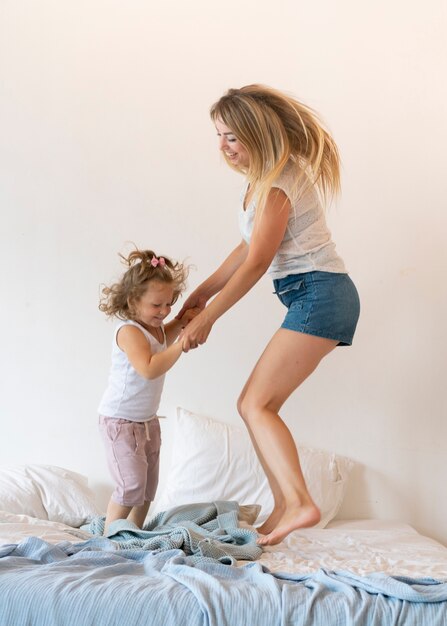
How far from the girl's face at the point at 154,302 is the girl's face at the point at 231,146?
1.26ft

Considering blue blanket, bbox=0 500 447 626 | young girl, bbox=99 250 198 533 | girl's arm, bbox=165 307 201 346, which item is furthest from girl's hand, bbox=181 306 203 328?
blue blanket, bbox=0 500 447 626

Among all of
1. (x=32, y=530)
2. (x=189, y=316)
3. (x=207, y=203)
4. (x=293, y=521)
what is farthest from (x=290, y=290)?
(x=32, y=530)

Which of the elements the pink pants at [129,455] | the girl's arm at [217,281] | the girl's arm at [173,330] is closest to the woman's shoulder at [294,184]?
the girl's arm at [217,281]

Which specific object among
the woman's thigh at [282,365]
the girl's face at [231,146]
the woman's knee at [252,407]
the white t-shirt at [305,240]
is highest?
the girl's face at [231,146]

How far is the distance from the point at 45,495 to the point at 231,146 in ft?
3.80

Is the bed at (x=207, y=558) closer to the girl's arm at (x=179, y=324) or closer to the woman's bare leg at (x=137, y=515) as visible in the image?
the woman's bare leg at (x=137, y=515)

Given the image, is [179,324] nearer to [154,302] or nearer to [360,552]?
[154,302]

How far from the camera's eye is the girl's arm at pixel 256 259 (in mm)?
2186

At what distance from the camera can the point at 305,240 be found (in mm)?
2264

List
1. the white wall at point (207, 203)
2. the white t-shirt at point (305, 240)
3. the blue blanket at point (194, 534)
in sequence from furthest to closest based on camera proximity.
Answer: the white wall at point (207, 203), the white t-shirt at point (305, 240), the blue blanket at point (194, 534)

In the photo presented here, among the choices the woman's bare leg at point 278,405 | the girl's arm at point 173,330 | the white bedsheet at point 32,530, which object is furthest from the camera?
the girl's arm at point 173,330

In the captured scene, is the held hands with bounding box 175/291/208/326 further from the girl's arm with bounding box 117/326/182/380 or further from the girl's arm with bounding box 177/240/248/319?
the girl's arm with bounding box 117/326/182/380

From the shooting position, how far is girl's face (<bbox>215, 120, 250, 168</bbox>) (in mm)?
2242

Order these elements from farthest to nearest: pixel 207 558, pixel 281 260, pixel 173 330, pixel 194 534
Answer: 1. pixel 173 330
2. pixel 281 260
3. pixel 194 534
4. pixel 207 558
